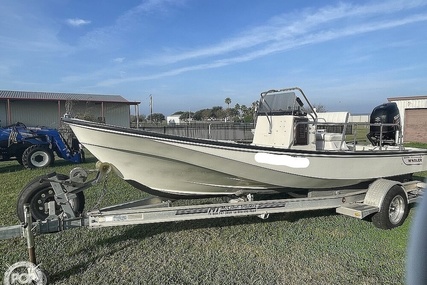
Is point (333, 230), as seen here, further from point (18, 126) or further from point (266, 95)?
point (18, 126)

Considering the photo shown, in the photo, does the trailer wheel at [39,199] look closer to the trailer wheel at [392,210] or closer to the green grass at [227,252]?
the green grass at [227,252]

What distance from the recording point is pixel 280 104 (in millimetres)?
5312

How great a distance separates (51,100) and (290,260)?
30.5 metres

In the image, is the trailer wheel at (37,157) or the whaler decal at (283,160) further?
the trailer wheel at (37,157)

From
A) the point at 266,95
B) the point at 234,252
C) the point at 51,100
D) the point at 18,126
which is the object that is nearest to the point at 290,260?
the point at 234,252

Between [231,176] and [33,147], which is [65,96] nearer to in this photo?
[33,147]

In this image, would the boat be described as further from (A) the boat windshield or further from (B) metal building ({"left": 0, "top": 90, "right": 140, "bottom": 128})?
(B) metal building ({"left": 0, "top": 90, "right": 140, "bottom": 128})

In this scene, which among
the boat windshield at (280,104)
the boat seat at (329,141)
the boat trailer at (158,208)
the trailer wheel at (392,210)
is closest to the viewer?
the boat trailer at (158,208)

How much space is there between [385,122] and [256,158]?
330cm

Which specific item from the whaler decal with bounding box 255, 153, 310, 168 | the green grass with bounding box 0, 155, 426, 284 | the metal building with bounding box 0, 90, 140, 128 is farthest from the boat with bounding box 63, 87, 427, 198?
the metal building with bounding box 0, 90, 140, 128

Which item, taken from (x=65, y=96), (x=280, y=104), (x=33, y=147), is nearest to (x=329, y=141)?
(x=280, y=104)

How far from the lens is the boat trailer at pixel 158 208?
11.8 ft

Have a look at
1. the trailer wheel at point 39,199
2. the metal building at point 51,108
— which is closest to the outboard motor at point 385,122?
the trailer wheel at point 39,199

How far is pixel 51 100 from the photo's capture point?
29875 millimetres
